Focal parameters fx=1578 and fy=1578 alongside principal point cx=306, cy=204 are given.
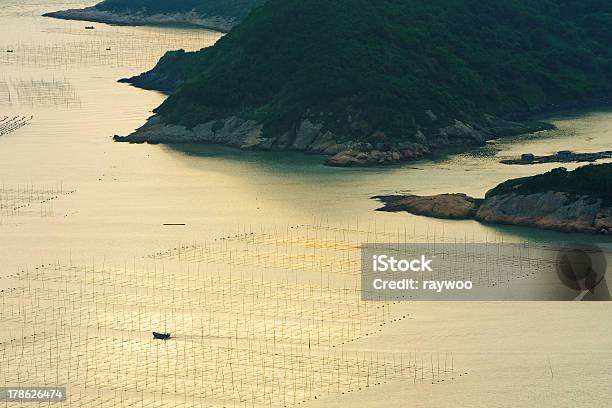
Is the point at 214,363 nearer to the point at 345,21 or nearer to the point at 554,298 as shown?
the point at 554,298

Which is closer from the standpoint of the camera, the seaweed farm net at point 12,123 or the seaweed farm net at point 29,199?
the seaweed farm net at point 29,199

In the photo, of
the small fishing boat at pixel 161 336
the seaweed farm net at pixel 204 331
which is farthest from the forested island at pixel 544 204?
the small fishing boat at pixel 161 336

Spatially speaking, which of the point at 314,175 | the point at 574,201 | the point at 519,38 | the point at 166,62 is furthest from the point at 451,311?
the point at 166,62

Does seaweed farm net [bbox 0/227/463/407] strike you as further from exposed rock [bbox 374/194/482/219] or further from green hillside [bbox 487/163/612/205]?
green hillside [bbox 487/163/612/205]

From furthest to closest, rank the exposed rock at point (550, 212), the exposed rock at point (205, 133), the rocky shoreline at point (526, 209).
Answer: the exposed rock at point (205, 133)
the rocky shoreline at point (526, 209)
the exposed rock at point (550, 212)

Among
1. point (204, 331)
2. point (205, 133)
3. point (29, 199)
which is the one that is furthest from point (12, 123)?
point (204, 331)

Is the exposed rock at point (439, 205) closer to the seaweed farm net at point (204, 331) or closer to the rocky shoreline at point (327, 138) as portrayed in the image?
the seaweed farm net at point (204, 331)

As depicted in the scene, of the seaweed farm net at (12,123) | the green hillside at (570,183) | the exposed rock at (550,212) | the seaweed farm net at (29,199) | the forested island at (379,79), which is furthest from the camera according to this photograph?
the seaweed farm net at (12,123)
